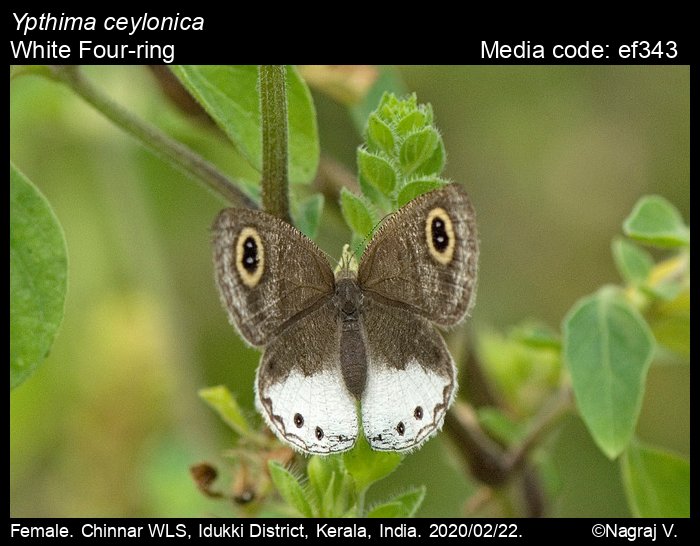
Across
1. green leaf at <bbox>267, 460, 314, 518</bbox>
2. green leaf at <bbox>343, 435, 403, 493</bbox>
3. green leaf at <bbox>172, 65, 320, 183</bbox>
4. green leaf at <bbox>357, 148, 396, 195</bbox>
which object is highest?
green leaf at <bbox>172, 65, 320, 183</bbox>

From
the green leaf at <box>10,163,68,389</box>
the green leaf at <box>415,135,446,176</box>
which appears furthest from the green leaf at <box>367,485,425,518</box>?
the green leaf at <box>10,163,68,389</box>

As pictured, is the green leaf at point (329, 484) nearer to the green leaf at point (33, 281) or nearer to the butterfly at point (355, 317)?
the butterfly at point (355, 317)

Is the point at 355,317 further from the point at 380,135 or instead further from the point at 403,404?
the point at 380,135

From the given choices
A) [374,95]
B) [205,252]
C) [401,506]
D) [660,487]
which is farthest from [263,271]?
[205,252]

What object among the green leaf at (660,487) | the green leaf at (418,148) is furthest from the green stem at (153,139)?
the green leaf at (660,487)

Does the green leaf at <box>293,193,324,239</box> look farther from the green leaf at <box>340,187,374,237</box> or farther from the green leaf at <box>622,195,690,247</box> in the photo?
the green leaf at <box>622,195,690,247</box>

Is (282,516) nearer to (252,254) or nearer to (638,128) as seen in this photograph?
(252,254)
